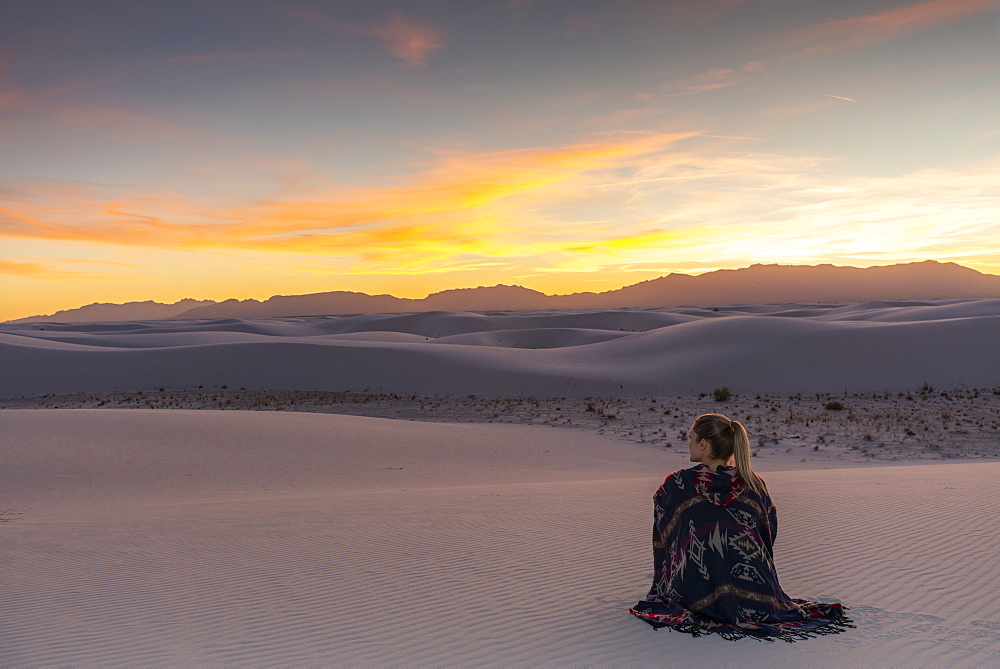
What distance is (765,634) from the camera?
176 inches

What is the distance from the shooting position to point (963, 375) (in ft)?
93.9

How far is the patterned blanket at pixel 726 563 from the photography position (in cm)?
455

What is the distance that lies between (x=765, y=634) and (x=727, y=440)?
1234mm

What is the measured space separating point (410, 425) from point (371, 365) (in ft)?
52.2

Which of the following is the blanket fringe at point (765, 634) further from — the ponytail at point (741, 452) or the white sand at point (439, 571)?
the ponytail at point (741, 452)

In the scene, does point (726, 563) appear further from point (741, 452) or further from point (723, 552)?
point (741, 452)

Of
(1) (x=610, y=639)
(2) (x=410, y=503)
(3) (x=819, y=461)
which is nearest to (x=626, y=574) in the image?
(1) (x=610, y=639)

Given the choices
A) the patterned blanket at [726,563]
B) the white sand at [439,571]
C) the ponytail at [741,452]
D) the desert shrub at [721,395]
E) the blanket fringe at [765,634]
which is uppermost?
the ponytail at [741,452]

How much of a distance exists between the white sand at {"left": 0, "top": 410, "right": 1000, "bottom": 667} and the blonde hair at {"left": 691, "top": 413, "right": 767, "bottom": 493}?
1.09 meters

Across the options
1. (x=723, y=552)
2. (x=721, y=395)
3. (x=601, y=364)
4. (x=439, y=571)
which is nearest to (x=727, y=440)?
(x=723, y=552)

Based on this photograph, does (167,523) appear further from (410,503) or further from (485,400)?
(485,400)

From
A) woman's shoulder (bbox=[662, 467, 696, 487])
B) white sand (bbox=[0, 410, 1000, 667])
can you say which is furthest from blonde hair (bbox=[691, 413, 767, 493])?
white sand (bbox=[0, 410, 1000, 667])

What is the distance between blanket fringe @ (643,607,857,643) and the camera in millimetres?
4473

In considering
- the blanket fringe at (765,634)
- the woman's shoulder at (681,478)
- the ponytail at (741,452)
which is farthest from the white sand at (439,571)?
the ponytail at (741,452)
